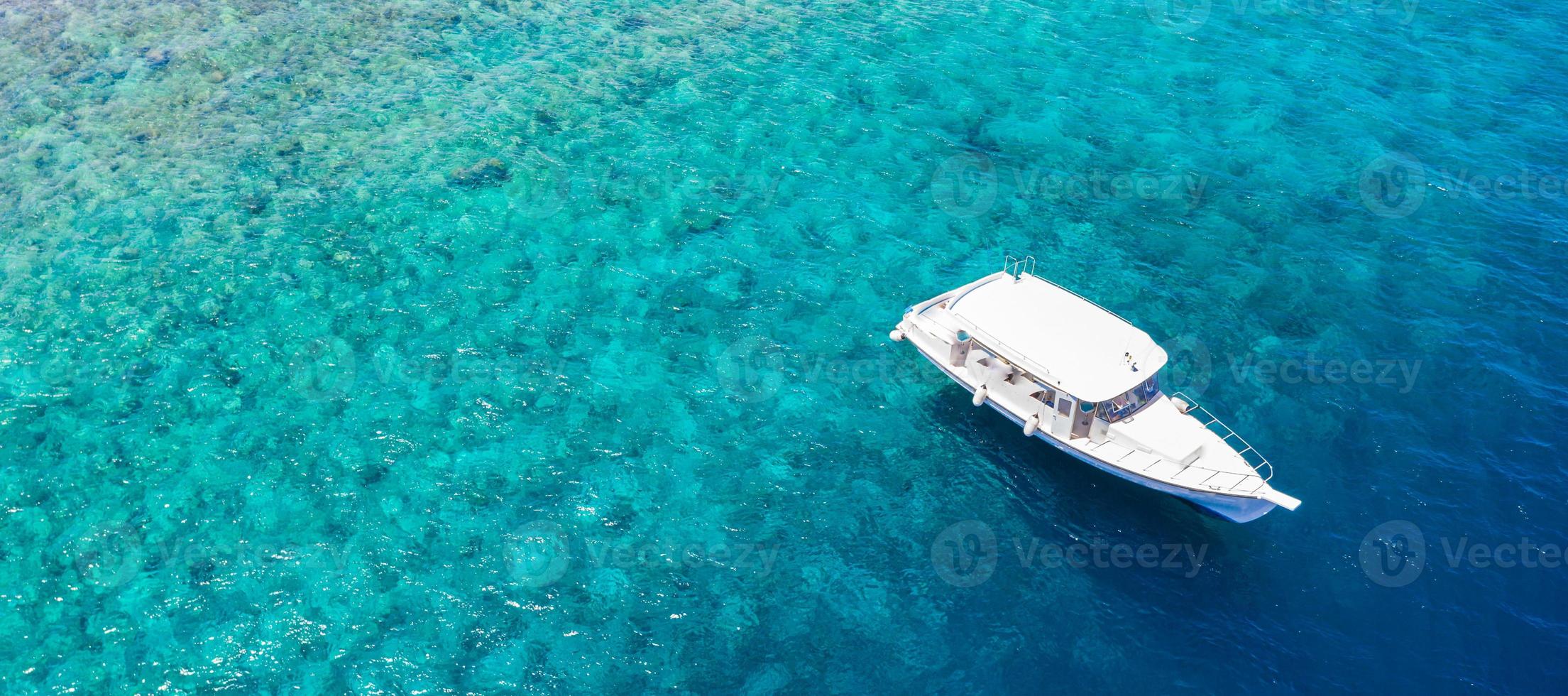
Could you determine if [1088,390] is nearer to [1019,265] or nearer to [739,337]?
[1019,265]

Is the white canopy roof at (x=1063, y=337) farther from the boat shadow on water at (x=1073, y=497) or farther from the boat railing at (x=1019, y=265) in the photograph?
the boat railing at (x=1019, y=265)

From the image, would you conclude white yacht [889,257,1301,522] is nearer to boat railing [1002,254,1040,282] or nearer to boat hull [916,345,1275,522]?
boat hull [916,345,1275,522]

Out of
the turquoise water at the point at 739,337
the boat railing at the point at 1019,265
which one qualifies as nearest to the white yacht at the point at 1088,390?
the turquoise water at the point at 739,337

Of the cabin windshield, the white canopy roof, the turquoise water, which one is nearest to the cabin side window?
the white canopy roof

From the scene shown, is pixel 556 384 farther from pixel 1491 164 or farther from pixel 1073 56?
pixel 1491 164

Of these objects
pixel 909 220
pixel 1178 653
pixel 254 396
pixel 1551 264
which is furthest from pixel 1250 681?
pixel 254 396

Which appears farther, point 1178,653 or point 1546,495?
point 1546,495
